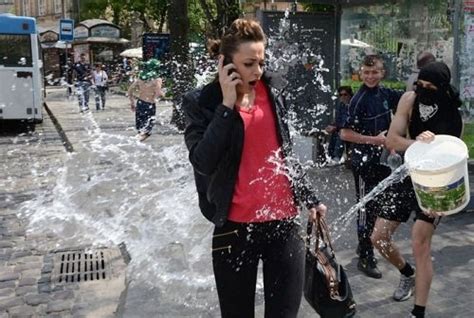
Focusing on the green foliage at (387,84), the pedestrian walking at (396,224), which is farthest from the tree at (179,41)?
the pedestrian walking at (396,224)

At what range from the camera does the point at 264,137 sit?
2.88m

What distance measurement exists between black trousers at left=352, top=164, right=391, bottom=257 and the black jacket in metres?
2.37

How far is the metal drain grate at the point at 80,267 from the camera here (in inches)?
224

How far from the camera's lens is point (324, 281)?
3.05 metres

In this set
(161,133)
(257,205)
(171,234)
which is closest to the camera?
(257,205)

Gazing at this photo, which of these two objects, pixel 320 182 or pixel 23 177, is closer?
pixel 320 182

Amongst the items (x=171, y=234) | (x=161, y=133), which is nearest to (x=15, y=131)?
(x=161, y=133)

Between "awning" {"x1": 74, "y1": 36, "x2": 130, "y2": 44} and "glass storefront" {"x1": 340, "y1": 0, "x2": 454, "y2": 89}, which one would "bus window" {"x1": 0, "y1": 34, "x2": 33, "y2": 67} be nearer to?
"glass storefront" {"x1": 340, "y1": 0, "x2": 454, "y2": 89}

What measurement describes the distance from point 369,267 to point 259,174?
2829 mm

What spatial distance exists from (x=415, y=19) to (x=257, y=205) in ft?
25.5

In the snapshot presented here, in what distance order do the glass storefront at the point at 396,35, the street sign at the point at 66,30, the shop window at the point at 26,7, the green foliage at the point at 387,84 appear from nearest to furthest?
the glass storefront at the point at 396,35
the green foliage at the point at 387,84
the street sign at the point at 66,30
the shop window at the point at 26,7

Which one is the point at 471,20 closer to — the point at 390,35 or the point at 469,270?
the point at 390,35

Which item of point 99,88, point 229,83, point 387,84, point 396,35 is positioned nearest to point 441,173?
point 229,83

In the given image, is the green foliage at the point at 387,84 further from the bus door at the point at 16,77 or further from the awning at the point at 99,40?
the awning at the point at 99,40
